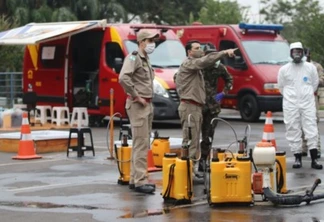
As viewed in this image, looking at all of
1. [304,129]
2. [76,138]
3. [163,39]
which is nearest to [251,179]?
[304,129]

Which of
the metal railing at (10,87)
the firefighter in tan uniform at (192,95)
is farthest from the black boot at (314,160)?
the metal railing at (10,87)

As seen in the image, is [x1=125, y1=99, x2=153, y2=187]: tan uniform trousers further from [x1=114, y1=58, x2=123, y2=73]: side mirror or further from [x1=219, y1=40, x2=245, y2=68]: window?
[x1=219, y1=40, x2=245, y2=68]: window

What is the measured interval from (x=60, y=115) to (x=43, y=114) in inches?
29.3

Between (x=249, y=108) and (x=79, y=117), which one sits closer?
(x=79, y=117)

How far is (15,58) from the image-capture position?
33.4 meters

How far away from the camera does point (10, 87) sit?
100 ft

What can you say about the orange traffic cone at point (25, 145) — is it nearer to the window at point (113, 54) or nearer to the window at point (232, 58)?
the window at point (113, 54)

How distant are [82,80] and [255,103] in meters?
4.55

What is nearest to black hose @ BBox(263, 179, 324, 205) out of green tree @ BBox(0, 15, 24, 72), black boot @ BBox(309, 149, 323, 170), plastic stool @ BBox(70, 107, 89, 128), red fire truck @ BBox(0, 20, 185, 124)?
black boot @ BBox(309, 149, 323, 170)

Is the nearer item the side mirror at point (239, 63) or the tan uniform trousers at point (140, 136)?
the tan uniform trousers at point (140, 136)

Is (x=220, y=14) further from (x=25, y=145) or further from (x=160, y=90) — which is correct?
(x=25, y=145)

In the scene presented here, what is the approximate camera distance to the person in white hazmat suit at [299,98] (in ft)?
43.9

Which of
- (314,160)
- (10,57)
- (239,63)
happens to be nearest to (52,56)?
(239,63)

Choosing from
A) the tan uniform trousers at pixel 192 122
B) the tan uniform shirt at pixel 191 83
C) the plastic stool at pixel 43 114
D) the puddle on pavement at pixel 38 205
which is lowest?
the plastic stool at pixel 43 114
